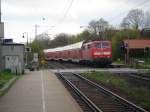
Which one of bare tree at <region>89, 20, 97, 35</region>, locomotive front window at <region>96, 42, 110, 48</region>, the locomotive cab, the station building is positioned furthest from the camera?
bare tree at <region>89, 20, 97, 35</region>

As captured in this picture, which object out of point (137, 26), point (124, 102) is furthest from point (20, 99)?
point (137, 26)

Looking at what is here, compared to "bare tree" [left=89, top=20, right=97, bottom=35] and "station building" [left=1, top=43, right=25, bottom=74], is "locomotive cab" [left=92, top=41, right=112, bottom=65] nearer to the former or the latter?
"station building" [left=1, top=43, right=25, bottom=74]

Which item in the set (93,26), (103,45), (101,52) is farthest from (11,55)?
(93,26)

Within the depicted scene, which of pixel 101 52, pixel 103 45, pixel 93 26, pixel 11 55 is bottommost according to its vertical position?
pixel 11 55

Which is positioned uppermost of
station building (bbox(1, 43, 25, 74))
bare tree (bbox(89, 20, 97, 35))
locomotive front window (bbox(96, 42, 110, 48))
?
bare tree (bbox(89, 20, 97, 35))

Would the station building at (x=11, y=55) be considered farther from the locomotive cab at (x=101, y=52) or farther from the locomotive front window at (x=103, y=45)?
the locomotive front window at (x=103, y=45)

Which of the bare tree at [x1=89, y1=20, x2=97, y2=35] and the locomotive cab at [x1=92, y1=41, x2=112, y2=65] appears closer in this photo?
the locomotive cab at [x1=92, y1=41, x2=112, y2=65]

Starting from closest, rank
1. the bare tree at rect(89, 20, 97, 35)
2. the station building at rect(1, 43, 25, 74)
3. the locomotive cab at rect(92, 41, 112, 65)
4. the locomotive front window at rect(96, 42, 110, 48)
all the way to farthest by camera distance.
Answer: the station building at rect(1, 43, 25, 74) < the locomotive cab at rect(92, 41, 112, 65) < the locomotive front window at rect(96, 42, 110, 48) < the bare tree at rect(89, 20, 97, 35)

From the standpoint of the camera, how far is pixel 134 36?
112 m

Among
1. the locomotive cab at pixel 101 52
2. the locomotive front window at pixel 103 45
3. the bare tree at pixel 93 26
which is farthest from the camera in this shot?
the bare tree at pixel 93 26

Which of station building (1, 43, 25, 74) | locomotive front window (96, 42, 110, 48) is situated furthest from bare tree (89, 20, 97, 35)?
station building (1, 43, 25, 74)

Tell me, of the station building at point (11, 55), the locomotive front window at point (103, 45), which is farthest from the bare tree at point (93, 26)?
the station building at point (11, 55)

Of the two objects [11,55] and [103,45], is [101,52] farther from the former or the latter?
[11,55]

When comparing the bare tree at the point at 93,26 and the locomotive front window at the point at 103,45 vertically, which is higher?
the bare tree at the point at 93,26
